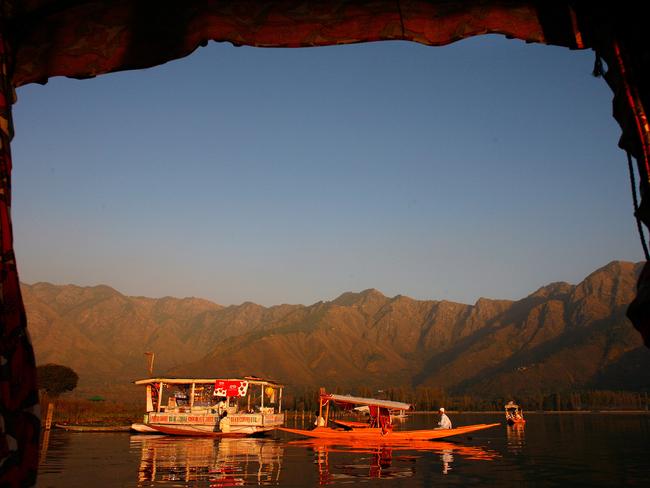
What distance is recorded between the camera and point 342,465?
19.7m

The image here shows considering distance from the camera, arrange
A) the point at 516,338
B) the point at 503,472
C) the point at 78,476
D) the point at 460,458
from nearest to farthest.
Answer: the point at 78,476 → the point at 503,472 → the point at 460,458 → the point at 516,338

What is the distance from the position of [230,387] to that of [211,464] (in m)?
17.9

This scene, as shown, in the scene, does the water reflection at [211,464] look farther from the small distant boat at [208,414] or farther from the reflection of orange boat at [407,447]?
the small distant boat at [208,414]

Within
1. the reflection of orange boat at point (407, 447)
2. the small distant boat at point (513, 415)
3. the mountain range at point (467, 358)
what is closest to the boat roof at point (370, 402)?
the reflection of orange boat at point (407, 447)

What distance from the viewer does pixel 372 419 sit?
3303cm

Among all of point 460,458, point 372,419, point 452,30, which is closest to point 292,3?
point 452,30

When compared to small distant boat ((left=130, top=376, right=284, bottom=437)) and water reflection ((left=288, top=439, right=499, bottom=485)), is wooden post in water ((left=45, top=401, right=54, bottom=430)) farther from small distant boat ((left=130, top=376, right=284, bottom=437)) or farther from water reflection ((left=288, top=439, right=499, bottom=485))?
water reflection ((left=288, top=439, right=499, bottom=485))

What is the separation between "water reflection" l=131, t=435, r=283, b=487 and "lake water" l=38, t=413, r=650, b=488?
0.09ft

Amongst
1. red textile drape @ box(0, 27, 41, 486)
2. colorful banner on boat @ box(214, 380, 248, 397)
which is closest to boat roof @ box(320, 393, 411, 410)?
colorful banner on boat @ box(214, 380, 248, 397)

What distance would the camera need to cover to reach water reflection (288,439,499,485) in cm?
1723

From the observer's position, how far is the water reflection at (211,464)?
15.7 m

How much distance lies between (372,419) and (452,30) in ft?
104

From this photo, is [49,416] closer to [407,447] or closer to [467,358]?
[407,447]

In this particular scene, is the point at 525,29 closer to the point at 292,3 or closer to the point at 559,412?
the point at 292,3
